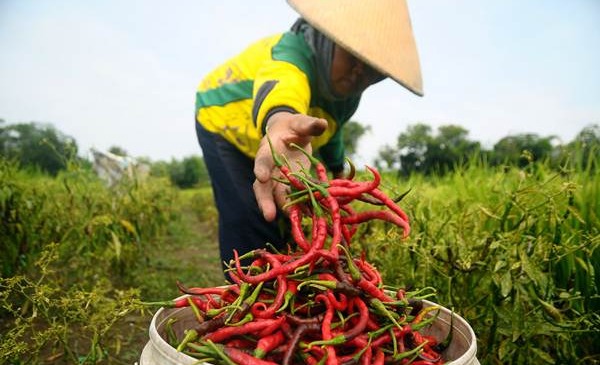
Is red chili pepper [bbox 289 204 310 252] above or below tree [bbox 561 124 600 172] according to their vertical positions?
below

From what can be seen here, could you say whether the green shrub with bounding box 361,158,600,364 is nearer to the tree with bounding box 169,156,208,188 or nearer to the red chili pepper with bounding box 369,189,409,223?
the red chili pepper with bounding box 369,189,409,223

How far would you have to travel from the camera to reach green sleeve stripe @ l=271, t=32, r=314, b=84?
2.01m

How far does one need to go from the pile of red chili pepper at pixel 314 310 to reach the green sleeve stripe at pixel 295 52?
775 mm

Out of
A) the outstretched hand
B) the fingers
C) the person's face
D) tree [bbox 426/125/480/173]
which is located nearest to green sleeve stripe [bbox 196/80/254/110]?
the person's face

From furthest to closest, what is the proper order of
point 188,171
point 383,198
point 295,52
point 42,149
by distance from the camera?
point 188,171 → point 42,149 → point 295,52 → point 383,198

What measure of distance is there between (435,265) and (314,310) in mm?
685

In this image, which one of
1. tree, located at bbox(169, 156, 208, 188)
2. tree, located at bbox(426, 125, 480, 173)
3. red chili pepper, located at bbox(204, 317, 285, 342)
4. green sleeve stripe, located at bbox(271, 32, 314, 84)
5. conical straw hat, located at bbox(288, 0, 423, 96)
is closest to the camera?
red chili pepper, located at bbox(204, 317, 285, 342)

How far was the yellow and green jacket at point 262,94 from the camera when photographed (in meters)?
1.77

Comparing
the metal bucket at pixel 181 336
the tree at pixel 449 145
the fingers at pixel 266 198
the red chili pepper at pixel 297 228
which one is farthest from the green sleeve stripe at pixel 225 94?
the tree at pixel 449 145

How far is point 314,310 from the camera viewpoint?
1.26m

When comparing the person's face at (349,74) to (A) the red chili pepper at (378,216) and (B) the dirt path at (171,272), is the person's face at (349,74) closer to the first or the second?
(A) the red chili pepper at (378,216)

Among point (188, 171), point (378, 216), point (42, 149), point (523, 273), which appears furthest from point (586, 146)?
point (188, 171)

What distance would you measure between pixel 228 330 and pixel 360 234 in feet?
5.42

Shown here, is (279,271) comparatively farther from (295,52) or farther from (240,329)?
(295,52)
